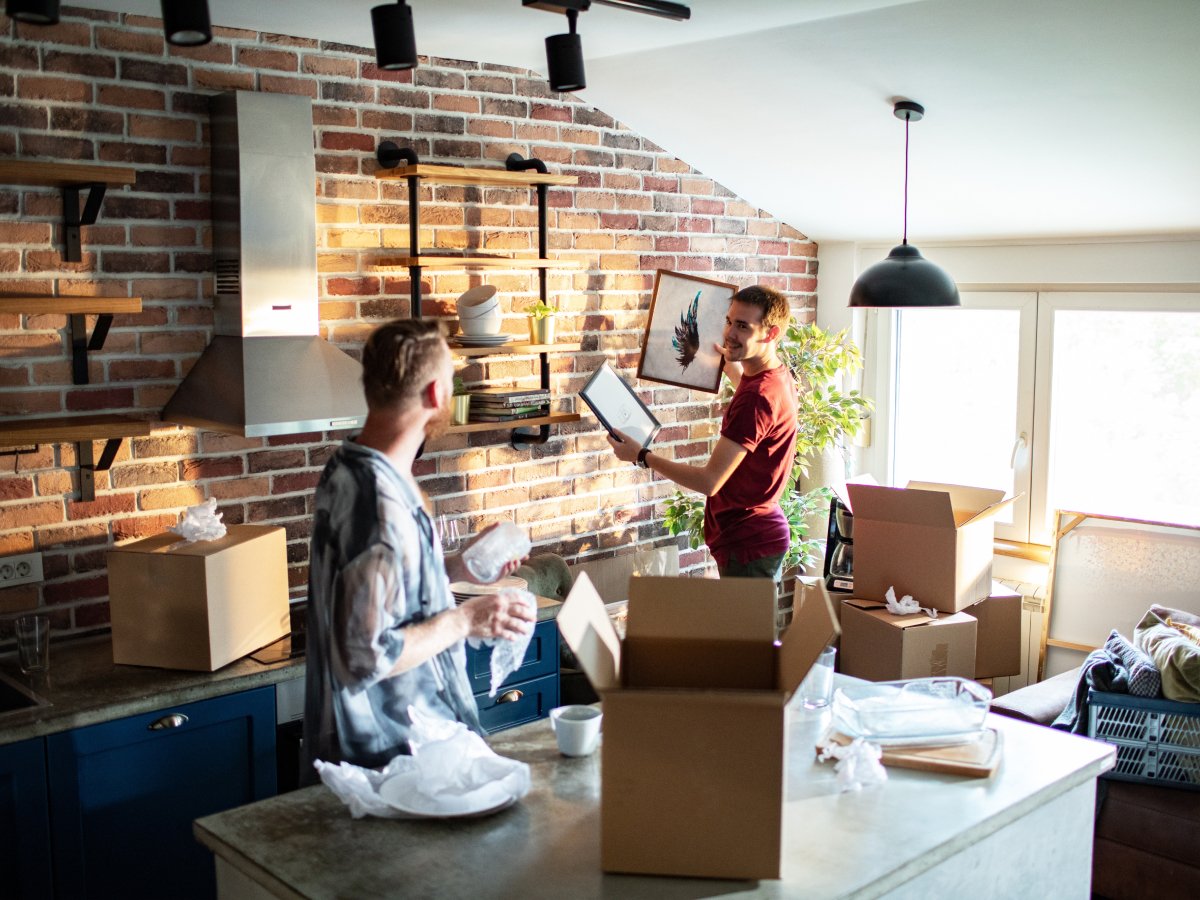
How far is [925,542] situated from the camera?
4113mm

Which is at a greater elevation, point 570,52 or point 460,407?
point 570,52

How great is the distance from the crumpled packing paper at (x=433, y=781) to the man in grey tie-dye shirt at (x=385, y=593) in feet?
0.42

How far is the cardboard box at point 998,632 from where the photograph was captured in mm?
4312

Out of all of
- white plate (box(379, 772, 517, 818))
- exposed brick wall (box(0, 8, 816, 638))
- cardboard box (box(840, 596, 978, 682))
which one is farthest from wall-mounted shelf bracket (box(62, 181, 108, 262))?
cardboard box (box(840, 596, 978, 682))

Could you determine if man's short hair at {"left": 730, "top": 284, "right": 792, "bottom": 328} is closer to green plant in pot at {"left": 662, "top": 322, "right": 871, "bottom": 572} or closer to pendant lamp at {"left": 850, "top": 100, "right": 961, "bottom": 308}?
pendant lamp at {"left": 850, "top": 100, "right": 961, "bottom": 308}

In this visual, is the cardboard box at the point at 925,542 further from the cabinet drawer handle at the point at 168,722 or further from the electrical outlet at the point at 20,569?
the electrical outlet at the point at 20,569

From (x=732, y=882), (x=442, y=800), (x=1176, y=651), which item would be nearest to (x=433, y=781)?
(x=442, y=800)

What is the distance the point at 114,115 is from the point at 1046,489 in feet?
11.7

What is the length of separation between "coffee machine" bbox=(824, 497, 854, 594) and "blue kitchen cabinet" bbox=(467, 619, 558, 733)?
4.27 ft

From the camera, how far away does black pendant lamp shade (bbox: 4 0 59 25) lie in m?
2.13

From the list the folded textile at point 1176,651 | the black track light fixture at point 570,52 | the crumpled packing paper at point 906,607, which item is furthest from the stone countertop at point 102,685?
the folded textile at point 1176,651

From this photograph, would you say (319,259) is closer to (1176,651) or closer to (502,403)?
(502,403)

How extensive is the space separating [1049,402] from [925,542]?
0.96 m

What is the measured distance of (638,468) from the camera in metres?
4.62
